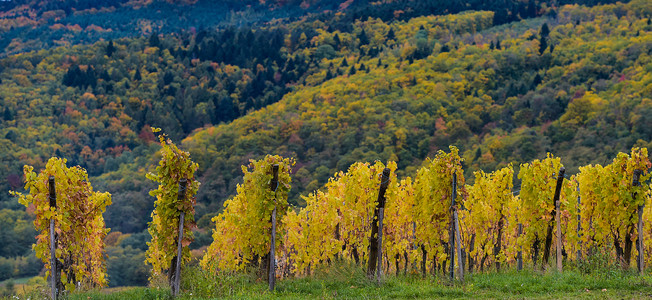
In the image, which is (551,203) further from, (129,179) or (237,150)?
(129,179)

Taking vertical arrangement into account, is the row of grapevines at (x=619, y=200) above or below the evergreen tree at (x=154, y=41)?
below

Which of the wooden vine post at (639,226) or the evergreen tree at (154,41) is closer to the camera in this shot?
the wooden vine post at (639,226)

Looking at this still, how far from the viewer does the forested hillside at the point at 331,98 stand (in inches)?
3059

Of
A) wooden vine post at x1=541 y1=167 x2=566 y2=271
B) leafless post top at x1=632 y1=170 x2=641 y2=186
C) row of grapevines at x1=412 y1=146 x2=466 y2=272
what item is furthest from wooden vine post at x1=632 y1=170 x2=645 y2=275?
row of grapevines at x1=412 y1=146 x2=466 y2=272

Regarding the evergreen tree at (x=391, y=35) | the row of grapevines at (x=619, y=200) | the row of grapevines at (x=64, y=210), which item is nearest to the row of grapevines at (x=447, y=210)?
the row of grapevines at (x=619, y=200)

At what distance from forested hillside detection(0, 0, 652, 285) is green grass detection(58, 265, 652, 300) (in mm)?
45200

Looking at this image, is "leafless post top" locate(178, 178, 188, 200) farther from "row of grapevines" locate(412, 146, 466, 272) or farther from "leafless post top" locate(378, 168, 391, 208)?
"row of grapevines" locate(412, 146, 466, 272)

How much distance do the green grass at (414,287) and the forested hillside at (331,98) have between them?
1780 inches

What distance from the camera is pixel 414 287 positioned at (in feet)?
40.5

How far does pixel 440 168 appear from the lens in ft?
45.9

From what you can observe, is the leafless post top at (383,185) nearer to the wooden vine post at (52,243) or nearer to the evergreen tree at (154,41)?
the wooden vine post at (52,243)

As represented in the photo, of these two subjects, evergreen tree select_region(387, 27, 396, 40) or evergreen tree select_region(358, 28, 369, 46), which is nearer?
evergreen tree select_region(387, 27, 396, 40)

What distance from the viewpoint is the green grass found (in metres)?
11.6

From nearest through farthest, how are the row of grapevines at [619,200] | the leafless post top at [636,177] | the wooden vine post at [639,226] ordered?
the wooden vine post at [639,226], the leafless post top at [636,177], the row of grapevines at [619,200]
